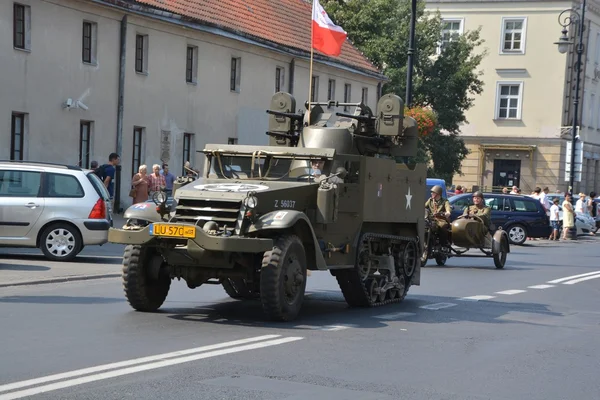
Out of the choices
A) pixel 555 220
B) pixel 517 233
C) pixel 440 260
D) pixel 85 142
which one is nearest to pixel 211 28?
pixel 85 142

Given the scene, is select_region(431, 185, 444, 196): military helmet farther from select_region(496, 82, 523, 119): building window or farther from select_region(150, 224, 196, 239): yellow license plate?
select_region(496, 82, 523, 119): building window

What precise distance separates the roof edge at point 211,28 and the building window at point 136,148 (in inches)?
133

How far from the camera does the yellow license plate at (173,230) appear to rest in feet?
40.5

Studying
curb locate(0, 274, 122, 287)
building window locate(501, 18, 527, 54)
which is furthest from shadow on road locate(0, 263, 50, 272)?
building window locate(501, 18, 527, 54)

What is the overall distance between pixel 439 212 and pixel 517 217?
1346 cm

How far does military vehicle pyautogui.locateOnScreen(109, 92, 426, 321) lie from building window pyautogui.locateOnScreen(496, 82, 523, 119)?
57358 millimetres

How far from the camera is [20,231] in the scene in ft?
66.1

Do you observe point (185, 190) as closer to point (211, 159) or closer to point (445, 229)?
point (211, 159)

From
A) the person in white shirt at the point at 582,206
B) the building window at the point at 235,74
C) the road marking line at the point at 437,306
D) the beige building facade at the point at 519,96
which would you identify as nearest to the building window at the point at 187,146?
the building window at the point at 235,74

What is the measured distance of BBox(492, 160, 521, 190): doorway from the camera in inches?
2862

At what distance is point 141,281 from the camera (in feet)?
43.2

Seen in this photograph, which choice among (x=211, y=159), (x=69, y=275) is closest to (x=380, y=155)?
(x=211, y=159)

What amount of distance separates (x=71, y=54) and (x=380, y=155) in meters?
17.2

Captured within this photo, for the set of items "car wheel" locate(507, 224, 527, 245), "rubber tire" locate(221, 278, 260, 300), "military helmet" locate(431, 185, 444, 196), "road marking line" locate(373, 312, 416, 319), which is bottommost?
"car wheel" locate(507, 224, 527, 245)
